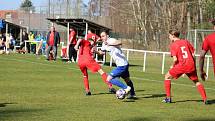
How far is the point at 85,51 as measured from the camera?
15.4 metres

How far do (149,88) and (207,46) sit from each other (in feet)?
23.3

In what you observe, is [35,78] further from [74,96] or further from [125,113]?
[125,113]

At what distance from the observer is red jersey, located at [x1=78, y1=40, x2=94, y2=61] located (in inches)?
602

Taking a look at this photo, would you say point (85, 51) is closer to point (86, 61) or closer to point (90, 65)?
point (86, 61)

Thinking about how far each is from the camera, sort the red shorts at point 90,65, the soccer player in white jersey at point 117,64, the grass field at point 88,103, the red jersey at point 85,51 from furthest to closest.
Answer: the red jersey at point 85,51, the red shorts at point 90,65, the soccer player in white jersey at point 117,64, the grass field at point 88,103

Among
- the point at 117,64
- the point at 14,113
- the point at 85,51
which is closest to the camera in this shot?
the point at 14,113

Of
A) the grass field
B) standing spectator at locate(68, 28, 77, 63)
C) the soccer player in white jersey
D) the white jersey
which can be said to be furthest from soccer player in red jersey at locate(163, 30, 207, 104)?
standing spectator at locate(68, 28, 77, 63)

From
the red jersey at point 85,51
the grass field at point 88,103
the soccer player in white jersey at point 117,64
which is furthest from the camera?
the red jersey at point 85,51

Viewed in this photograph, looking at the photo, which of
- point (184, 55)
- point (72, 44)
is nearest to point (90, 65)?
point (184, 55)

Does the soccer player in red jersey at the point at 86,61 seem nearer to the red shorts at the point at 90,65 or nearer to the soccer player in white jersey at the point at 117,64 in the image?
the red shorts at the point at 90,65

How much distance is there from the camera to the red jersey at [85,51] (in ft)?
50.2

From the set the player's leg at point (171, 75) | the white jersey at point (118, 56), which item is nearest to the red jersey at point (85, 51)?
the white jersey at point (118, 56)

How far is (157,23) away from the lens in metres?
65.9

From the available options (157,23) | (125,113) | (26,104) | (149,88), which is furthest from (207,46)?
(157,23)
